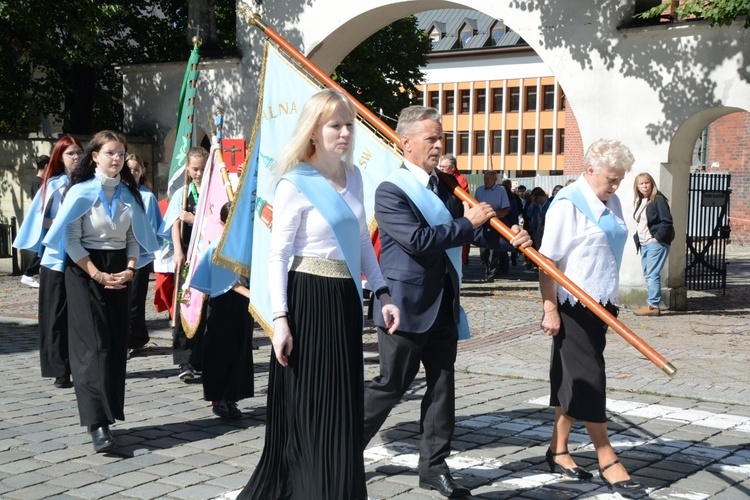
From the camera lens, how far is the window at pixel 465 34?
76.4m

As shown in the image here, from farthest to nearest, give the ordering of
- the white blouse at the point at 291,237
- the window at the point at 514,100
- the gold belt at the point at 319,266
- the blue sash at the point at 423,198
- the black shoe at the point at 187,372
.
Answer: the window at the point at 514,100, the black shoe at the point at 187,372, the blue sash at the point at 423,198, the gold belt at the point at 319,266, the white blouse at the point at 291,237

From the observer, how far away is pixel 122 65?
20.5 metres

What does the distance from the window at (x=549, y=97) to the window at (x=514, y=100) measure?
79.6 inches

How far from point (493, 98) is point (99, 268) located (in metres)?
69.3

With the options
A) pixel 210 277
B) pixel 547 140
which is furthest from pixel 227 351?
pixel 547 140

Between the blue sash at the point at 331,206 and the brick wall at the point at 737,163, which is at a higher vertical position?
the brick wall at the point at 737,163

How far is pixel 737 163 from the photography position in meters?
31.6

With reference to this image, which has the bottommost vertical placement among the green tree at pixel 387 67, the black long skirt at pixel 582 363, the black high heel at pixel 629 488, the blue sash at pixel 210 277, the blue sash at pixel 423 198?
the black high heel at pixel 629 488

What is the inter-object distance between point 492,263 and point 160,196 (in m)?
6.56

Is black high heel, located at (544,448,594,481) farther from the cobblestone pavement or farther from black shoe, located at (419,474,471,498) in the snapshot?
black shoe, located at (419,474,471,498)

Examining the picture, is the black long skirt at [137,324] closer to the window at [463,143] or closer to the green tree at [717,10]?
the green tree at [717,10]

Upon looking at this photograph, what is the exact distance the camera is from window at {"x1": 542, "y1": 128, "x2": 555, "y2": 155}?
72.4 m

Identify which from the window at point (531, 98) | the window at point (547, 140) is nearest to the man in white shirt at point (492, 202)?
the window at point (547, 140)

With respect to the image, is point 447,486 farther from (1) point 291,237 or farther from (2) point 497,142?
(2) point 497,142
